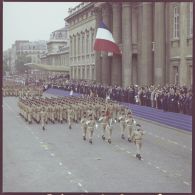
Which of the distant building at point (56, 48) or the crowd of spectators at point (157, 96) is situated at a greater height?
the distant building at point (56, 48)

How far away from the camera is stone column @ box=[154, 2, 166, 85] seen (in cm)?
3728

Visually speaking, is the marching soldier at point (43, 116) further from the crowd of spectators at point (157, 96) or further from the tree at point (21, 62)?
the tree at point (21, 62)

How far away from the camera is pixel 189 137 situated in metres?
23.8

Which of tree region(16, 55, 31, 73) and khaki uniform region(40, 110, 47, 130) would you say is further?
tree region(16, 55, 31, 73)

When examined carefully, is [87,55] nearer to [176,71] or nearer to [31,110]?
[176,71]

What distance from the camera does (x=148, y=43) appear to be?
40.0 metres

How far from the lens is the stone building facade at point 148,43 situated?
117ft

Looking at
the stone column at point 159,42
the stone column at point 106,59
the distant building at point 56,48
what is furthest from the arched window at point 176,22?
the distant building at point 56,48

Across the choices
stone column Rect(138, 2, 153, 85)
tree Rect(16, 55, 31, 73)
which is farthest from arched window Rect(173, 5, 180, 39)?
tree Rect(16, 55, 31, 73)

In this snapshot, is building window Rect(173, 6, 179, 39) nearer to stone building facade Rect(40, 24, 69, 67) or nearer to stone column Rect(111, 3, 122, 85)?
stone column Rect(111, 3, 122, 85)

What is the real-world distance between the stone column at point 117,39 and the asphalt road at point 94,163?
74.1 ft

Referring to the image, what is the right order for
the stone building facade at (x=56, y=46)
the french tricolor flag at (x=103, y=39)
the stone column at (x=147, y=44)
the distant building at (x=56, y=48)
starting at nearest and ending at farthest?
the french tricolor flag at (x=103, y=39) < the stone column at (x=147, y=44) < the distant building at (x=56, y=48) < the stone building facade at (x=56, y=46)

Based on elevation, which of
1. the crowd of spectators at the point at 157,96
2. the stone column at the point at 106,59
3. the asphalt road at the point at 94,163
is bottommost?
the asphalt road at the point at 94,163

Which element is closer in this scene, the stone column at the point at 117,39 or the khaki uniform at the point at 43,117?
the khaki uniform at the point at 43,117
